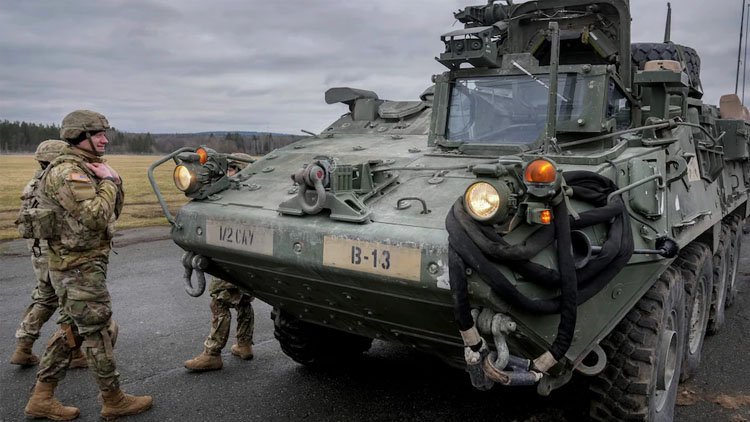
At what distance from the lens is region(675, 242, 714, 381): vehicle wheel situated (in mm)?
4457

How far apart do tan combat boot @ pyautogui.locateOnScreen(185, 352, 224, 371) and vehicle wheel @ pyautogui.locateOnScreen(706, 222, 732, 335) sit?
3920 mm

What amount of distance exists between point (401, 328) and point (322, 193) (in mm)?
837

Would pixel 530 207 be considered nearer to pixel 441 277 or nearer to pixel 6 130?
pixel 441 277

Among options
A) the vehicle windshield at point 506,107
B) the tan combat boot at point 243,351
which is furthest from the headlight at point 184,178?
the tan combat boot at point 243,351

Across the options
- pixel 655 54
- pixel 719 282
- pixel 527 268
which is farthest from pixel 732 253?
pixel 527 268

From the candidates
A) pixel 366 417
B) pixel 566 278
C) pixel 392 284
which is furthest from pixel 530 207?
pixel 366 417

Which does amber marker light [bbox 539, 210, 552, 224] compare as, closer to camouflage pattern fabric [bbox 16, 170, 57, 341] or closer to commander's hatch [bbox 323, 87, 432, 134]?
commander's hatch [bbox 323, 87, 432, 134]

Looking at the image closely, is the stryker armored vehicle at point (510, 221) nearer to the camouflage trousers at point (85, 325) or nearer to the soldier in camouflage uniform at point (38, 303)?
the camouflage trousers at point (85, 325)

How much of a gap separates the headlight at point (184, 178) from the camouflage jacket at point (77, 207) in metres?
0.47

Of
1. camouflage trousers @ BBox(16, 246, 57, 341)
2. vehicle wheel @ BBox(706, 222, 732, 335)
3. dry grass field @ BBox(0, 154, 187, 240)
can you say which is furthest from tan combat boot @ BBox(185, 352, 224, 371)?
dry grass field @ BBox(0, 154, 187, 240)

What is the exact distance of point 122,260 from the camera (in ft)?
30.6

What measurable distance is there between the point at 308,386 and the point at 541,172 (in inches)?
111

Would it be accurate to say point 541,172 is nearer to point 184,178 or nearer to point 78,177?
point 184,178

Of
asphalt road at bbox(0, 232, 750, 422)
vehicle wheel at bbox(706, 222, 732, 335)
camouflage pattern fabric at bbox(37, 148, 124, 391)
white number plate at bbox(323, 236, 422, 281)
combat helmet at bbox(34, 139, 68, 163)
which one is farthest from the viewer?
vehicle wheel at bbox(706, 222, 732, 335)
